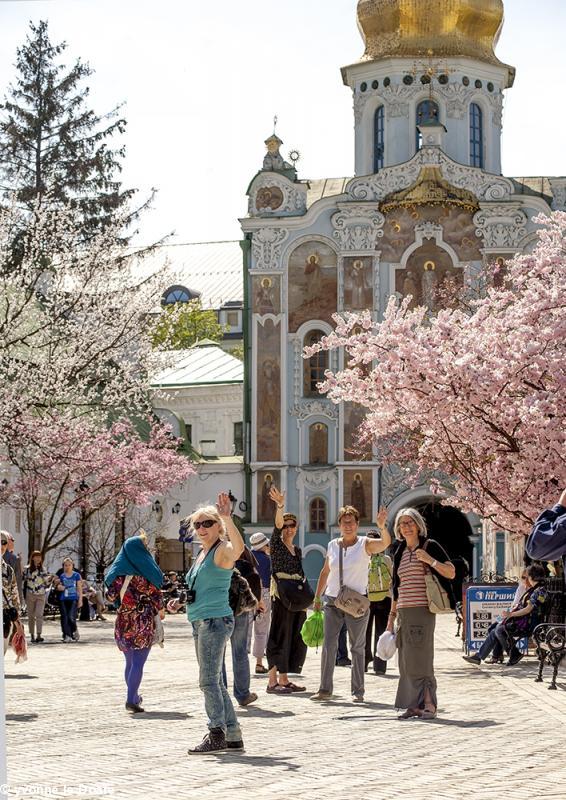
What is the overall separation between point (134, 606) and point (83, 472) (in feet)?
88.6

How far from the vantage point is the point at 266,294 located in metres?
52.9

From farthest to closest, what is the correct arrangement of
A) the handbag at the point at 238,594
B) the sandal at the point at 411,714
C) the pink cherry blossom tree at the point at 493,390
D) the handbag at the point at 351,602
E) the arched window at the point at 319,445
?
the arched window at the point at 319,445, the pink cherry blossom tree at the point at 493,390, the handbag at the point at 351,602, the sandal at the point at 411,714, the handbag at the point at 238,594

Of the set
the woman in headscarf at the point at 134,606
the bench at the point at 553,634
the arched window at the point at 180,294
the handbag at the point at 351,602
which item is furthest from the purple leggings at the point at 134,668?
the arched window at the point at 180,294

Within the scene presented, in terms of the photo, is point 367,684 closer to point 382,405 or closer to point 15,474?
point 382,405

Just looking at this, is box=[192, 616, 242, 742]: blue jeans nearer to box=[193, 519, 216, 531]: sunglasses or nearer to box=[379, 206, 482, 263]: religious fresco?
box=[193, 519, 216, 531]: sunglasses

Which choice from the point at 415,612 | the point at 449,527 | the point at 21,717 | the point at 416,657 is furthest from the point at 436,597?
the point at 449,527

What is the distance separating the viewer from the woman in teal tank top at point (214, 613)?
1116cm

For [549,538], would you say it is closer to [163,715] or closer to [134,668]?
[163,715]

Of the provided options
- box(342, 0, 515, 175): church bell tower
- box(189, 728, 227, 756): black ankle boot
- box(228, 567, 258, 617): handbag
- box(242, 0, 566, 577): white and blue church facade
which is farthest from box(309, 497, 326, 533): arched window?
box(189, 728, 227, 756): black ankle boot

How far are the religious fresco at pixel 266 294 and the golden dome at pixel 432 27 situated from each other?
387 inches

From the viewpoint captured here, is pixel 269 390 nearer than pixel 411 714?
No

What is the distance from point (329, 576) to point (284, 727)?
295cm

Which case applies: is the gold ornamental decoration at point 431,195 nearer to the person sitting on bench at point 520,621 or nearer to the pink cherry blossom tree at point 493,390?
the pink cherry blossom tree at point 493,390

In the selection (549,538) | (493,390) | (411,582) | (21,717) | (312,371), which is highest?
(312,371)
